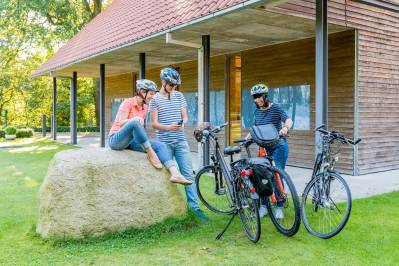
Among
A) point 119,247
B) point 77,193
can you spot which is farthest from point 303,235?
point 77,193

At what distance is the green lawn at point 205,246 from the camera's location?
Answer: 3580mm

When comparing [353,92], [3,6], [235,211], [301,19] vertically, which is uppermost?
[3,6]

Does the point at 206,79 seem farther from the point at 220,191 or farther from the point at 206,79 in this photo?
the point at 220,191

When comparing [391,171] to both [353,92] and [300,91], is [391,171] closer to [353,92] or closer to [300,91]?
[353,92]

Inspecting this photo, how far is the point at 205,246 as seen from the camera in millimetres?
3928

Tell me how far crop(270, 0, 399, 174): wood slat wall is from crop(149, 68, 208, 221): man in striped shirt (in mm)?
4139

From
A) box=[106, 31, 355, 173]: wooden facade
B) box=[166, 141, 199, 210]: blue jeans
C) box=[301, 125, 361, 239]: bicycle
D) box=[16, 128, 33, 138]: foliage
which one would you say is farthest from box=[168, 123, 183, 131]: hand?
box=[16, 128, 33, 138]: foliage

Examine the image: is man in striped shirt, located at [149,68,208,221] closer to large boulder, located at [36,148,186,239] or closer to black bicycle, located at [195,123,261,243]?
black bicycle, located at [195,123,261,243]

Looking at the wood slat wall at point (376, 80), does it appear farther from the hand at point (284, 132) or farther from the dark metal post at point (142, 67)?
the dark metal post at point (142, 67)

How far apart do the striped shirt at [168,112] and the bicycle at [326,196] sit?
1.54m

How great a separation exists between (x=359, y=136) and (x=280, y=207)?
14.4 ft

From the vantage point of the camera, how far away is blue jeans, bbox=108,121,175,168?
4238 millimetres

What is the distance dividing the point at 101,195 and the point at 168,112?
1.21 meters

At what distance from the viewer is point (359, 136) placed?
26.6 feet
